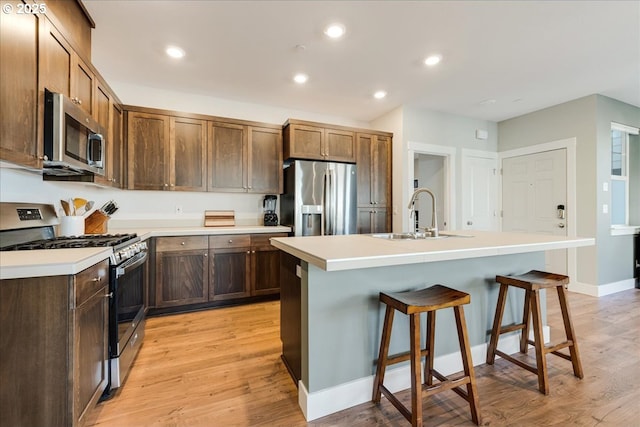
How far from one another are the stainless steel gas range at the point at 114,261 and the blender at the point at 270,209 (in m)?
1.80

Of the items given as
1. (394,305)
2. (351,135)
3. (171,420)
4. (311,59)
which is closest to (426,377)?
(394,305)

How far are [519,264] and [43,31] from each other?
345cm

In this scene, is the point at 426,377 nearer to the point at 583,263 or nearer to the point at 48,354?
the point at 48,354

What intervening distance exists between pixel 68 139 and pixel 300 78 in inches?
89.6

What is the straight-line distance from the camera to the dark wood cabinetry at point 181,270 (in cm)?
296

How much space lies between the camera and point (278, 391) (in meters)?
1.74

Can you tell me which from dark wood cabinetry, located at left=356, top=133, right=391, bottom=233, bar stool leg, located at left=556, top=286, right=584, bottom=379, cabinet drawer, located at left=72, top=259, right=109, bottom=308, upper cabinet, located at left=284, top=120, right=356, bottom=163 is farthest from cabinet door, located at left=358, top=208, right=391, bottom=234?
cabinet drawer, located at left=72, top=259, right=109, bottom=308

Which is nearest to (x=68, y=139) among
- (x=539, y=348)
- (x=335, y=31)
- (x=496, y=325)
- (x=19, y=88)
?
(x=19, y=88)

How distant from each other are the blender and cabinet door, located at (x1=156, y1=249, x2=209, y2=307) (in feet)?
3.22

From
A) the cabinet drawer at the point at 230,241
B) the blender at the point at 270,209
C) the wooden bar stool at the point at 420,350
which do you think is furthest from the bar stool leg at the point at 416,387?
the blender at the point at 270,209

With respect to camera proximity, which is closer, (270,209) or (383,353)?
(383,353)

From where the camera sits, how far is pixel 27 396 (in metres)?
1.18

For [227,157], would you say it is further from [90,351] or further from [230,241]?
[90,351]

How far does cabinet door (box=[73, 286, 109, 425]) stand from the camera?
1.27m
